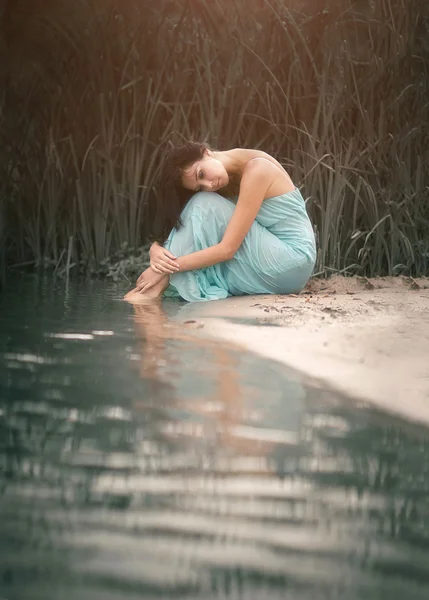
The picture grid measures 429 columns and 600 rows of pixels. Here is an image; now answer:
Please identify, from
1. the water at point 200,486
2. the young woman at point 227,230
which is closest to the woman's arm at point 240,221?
the young woman at point 227,230

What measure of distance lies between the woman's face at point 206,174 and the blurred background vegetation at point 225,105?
2.44 ft

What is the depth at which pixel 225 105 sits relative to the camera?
4430 mm

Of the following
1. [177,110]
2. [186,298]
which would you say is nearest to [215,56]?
[177,110]

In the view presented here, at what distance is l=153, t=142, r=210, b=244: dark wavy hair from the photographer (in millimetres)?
3605

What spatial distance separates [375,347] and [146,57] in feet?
7.94

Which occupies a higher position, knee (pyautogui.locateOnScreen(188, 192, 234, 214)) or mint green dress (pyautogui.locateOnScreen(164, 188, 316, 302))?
knee (pyautogui.locateOnScreen(188, 192, 234, 214))

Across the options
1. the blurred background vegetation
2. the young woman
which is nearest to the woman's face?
the young woman

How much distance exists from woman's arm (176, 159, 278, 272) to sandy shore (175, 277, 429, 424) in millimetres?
166

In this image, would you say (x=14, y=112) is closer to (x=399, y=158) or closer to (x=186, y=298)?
(x=186, y=298)

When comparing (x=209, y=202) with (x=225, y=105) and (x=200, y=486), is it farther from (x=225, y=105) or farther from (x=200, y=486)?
(x=200, y=486)

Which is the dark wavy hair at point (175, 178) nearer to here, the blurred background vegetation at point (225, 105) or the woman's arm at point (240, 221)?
the woman's arm at point (240, 221)

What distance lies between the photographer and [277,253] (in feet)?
12.5

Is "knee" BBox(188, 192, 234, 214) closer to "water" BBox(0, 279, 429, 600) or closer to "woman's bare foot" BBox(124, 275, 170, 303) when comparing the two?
"woman's bare foot" BBox(124, 275, 170, 303)

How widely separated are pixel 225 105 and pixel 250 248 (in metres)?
0.93
